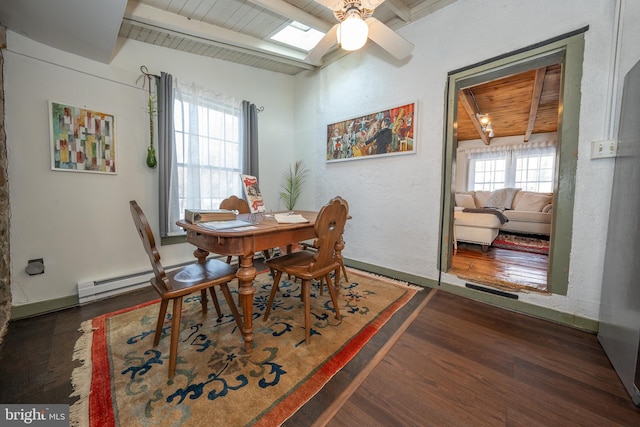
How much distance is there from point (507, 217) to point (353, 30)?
5121 millimetres

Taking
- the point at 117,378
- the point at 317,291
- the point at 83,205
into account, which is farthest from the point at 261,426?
the point at 83,205

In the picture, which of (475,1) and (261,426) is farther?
(475,1)

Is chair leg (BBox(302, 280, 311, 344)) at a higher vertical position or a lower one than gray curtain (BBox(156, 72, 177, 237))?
lower

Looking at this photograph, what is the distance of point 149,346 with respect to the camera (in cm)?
147

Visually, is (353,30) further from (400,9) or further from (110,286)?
(110,286)

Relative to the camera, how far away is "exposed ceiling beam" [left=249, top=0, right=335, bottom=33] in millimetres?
2027

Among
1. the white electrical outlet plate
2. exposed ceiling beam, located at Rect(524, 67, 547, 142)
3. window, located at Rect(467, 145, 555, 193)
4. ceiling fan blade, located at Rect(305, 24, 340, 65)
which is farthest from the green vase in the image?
window, located at Rect(467, 145, 555, 193)

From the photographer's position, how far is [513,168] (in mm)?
6039

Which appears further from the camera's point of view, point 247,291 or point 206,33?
point 206,33

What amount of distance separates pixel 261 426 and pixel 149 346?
3.19 feet

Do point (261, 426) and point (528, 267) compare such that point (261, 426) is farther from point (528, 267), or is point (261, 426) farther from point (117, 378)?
point (528, 267)

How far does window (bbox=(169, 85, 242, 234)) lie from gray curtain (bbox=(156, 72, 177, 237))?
0.25ft

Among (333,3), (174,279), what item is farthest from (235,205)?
(333,3)

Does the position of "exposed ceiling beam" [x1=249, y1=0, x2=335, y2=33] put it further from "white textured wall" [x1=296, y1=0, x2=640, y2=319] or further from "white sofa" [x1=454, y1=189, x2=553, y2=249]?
"white sofa" [x1=454, y1=189, x2=553, y2=249]
